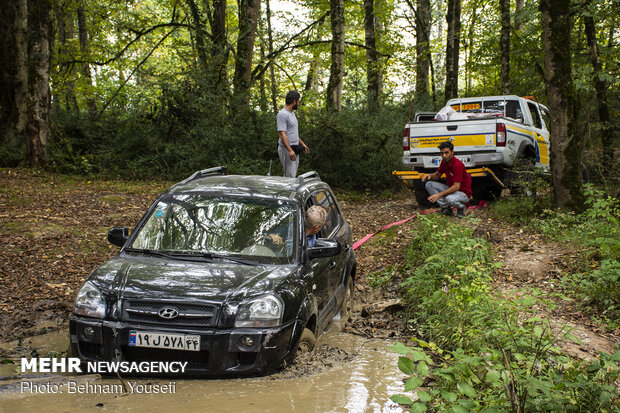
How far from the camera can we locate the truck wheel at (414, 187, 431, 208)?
12711 mm

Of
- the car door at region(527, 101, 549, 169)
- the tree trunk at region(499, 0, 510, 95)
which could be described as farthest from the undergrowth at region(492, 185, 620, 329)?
the tree trunk at region(499, 0, 510, 95)

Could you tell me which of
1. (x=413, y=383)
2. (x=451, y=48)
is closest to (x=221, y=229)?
(x=413, y=383)

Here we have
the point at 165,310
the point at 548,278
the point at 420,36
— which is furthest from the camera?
the point at 420,36

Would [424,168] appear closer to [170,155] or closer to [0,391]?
[170,155]

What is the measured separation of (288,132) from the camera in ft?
31.8

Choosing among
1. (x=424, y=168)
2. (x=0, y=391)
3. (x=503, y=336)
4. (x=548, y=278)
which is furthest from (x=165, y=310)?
(x=424, y=168)

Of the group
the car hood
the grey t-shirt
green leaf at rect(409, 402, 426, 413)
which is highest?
the grey t-shirt

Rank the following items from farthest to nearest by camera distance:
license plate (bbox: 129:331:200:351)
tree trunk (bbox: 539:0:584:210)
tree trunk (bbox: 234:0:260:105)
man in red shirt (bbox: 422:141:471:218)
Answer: tree trunk (bbox: 234:0:260:105) < man in red shirt (bbox: 422:141:471:218) < tree trunk (bbox: 539:0:584:210) < license plate (bbox: 129:331:200:351)

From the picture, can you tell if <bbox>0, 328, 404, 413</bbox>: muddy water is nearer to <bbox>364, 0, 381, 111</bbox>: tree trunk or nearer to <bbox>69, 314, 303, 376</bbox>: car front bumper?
<bbox>69, 314, 303, 376</bbox>: car front bumper

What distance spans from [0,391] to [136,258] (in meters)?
1.40

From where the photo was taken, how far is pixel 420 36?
24.9 metres

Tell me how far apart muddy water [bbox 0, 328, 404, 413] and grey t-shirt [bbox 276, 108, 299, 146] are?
18.3ft

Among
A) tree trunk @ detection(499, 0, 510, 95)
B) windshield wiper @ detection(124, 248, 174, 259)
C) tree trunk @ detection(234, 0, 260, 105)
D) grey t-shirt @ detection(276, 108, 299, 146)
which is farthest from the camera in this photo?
tree trunk @ detection(499, 0, 510, 95)

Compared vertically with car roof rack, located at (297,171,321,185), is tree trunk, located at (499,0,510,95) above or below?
above
